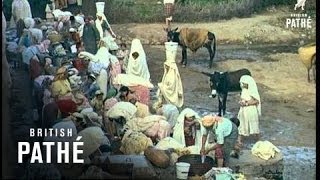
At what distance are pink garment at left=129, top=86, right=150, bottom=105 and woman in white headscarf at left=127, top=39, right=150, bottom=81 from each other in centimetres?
7

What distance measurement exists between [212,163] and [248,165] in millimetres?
210

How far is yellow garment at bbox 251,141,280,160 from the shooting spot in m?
2.88

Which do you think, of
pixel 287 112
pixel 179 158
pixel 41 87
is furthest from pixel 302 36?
pixel 41 87

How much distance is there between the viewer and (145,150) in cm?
289

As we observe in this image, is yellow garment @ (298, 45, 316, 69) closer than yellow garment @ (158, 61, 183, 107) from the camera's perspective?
Yes

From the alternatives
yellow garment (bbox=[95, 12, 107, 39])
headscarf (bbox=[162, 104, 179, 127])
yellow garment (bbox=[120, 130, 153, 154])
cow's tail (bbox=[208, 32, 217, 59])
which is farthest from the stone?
yellow garment (bbox=[95, 12, 107, 39])

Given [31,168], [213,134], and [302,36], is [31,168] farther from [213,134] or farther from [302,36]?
[302,36]

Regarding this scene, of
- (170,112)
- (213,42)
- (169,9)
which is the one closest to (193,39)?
(213,42)

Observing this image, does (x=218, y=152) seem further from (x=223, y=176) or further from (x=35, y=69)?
(x=35, y=69)

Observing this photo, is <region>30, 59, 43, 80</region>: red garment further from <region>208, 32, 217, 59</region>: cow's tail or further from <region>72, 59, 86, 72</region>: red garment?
<region>208, 32, 217, 59</region>: cow's tail

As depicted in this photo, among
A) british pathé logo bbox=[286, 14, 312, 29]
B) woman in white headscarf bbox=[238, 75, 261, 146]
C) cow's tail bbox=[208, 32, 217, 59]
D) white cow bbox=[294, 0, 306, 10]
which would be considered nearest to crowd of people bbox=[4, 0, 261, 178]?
woman in white headscarf bbox=[238, 75, 261, 146]

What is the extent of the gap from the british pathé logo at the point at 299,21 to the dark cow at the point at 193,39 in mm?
449

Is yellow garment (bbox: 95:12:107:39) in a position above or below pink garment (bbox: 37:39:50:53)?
above

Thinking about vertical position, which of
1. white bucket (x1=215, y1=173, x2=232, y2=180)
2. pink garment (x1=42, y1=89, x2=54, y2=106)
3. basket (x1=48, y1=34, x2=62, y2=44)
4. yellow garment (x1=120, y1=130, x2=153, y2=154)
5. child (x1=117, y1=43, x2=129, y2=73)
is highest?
basket (x1=48, y1=34, x2=62, y2=44)
